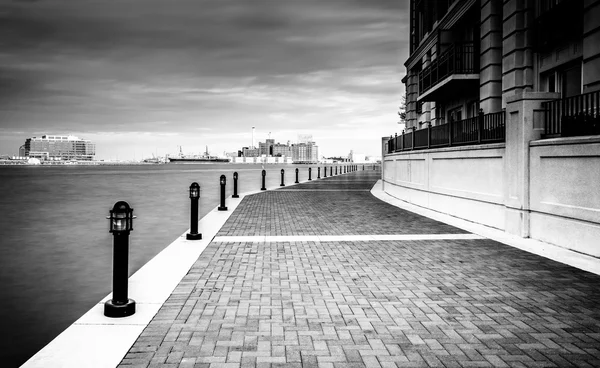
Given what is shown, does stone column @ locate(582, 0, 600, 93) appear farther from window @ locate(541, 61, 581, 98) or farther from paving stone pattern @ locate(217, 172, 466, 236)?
paving stone pattern @ locate(217, 172, 466, 236)

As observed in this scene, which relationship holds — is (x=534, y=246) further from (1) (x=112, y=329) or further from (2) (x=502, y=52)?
(2) (x=502, y=52)

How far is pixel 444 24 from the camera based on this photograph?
902 inches

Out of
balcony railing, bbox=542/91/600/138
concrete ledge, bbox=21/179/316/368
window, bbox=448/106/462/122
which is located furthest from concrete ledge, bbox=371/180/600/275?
window, bbox=448/106/462/122

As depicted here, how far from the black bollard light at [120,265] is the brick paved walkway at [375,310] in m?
0.39

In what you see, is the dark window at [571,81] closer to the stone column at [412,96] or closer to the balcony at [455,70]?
the balcony at [455,70]

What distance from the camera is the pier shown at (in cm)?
406

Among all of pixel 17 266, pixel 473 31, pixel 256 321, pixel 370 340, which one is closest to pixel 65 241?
pixel 17 266

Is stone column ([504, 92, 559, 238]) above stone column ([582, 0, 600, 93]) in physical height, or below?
below

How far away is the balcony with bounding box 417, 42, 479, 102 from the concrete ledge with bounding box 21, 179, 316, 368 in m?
15.3

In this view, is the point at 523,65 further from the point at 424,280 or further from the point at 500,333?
the point at 500,333

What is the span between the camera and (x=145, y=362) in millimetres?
3920

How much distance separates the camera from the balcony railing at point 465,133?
40.3ft

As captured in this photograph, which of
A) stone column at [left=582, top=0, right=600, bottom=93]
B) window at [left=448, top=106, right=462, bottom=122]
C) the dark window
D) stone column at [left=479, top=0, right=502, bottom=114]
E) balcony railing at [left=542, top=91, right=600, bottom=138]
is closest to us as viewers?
balcony railing at [left=542, top=91, right=600, bottom=138]

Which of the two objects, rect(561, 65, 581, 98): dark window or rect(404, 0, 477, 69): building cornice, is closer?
rect(561, 65, 581, 98): dark window
